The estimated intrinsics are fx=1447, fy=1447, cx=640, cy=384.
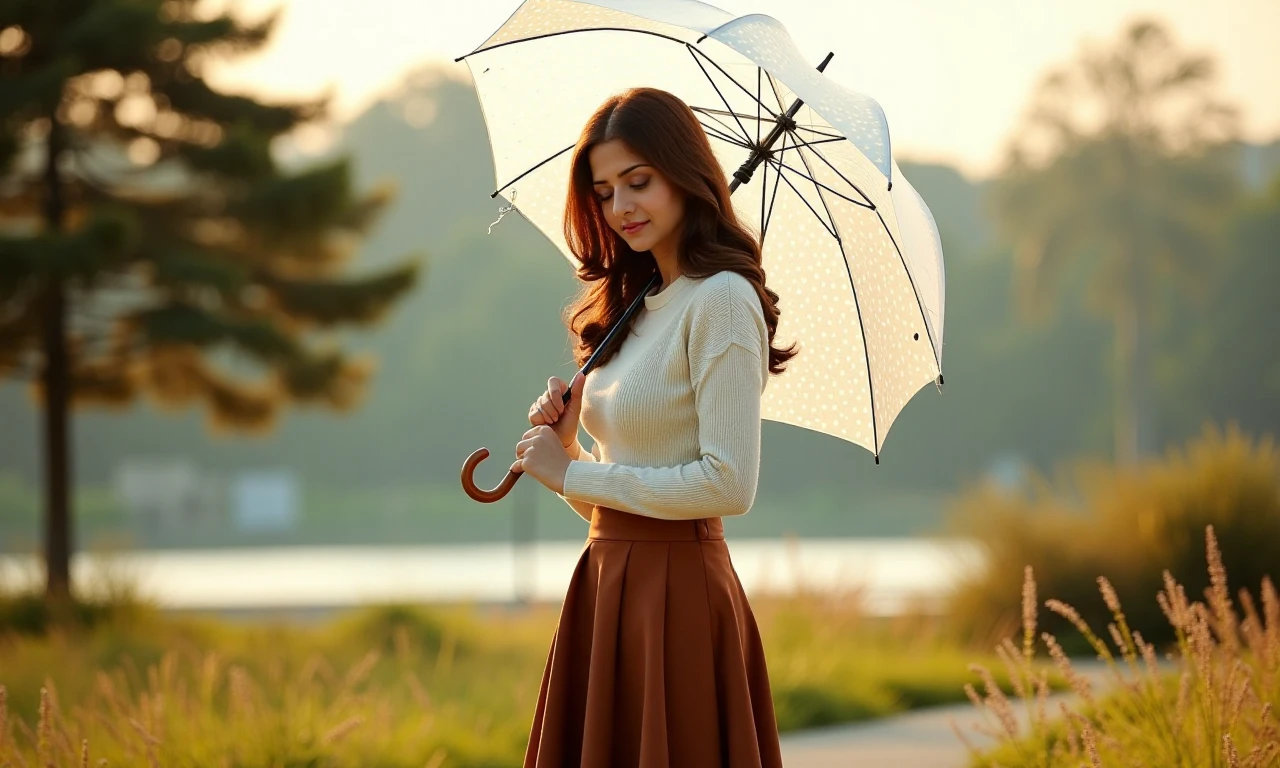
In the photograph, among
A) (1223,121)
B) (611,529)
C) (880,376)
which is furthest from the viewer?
(1223,121)

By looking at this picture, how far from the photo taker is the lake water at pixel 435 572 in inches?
391

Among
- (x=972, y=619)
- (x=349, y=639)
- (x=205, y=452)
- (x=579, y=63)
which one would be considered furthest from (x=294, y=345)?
(x=205, y=452)

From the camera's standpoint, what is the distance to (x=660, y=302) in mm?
3043

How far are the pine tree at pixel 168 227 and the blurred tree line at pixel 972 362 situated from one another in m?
24.6

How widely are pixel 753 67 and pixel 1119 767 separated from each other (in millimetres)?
2352

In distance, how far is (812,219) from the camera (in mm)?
3730

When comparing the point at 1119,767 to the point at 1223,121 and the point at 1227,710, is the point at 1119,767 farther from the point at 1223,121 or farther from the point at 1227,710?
the point at 1223,121

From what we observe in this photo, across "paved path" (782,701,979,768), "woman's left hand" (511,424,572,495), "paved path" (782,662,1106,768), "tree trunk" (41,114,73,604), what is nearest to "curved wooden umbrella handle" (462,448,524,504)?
"woman's left hand" (511,424,572,495)

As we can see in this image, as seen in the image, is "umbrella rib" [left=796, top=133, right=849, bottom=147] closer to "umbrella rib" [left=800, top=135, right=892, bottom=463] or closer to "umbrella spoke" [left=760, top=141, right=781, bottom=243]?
"umbrella rib" [left=800, top=135, right=892, bottom=463]

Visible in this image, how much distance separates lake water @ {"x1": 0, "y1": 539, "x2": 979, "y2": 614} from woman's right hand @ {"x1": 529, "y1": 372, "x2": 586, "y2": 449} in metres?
5.17

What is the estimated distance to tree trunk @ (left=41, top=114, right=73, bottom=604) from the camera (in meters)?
11.3

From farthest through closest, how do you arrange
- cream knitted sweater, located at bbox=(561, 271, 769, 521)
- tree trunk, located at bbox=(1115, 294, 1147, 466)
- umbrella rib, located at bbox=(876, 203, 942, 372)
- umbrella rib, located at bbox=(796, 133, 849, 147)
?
tree trunk, located at bbox=(1115, 294, 1147, 466)
umbrella rib, located at bbox=(796, 133, 849, 147)
umbrella rib, located at bbox=(876, 203, 942, 372)
cream knitted sweater, located at bbox=(561, 271, 769, 521)

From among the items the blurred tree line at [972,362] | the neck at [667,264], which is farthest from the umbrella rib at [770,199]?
the blurred tree line at [972,362]

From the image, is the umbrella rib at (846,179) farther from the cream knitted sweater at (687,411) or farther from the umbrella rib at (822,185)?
the cream knitted sweater at (687,411)
